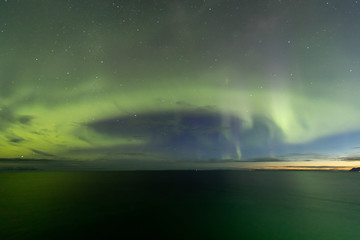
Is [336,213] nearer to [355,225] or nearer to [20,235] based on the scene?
[355,225]

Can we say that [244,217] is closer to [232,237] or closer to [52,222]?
[232,237]

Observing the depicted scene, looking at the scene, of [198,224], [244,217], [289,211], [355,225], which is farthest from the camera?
[289,211]

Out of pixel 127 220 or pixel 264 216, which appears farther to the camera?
pixel 264 216

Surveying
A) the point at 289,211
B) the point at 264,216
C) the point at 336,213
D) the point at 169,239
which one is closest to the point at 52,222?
the point at 169,239

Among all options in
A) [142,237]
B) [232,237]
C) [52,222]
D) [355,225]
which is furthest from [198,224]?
[355,225]

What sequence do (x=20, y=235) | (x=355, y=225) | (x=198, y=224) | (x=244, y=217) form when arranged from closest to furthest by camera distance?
(x=20, y=235), (x=198, y=224), (x=355, y=225), (x=244, y=217)

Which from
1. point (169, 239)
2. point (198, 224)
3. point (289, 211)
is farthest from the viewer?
point (289, 211)

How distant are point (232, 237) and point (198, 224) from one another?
487cm

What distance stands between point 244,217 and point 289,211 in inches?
374

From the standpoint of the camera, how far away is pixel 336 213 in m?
32.8

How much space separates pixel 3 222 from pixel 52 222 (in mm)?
5542

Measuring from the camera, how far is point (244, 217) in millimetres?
28203

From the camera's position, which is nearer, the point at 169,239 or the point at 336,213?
the point at 169,239

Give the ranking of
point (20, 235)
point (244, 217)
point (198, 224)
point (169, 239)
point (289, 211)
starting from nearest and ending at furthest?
point (169, 239), point (20, 235), point (198, 224), point (244, 217), point (289, 211)
